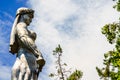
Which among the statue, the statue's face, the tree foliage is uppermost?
the tree foliage

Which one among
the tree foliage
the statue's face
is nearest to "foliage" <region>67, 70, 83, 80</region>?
the tree foliage

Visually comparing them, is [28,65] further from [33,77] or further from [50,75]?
[50,75]

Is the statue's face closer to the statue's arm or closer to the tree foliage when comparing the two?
the statue's arm

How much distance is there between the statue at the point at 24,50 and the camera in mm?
8539

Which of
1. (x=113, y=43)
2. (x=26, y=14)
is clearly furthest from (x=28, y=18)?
(x=113, y=43)

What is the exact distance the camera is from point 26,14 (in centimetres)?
942

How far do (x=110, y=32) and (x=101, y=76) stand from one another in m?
6.04

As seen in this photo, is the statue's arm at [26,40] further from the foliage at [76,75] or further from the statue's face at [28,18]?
the foliage at [76,75]

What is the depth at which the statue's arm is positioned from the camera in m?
8.80

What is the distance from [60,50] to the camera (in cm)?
3594

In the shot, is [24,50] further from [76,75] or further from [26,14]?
[76,75]

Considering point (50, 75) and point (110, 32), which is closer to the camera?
point (110, 32)

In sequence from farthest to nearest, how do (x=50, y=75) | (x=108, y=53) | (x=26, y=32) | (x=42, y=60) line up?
(x=50, y=75) < (x=108, y=53) < (x=26, y=32) < (x=42, y=60)

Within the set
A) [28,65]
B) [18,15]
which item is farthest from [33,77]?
[18,15]
